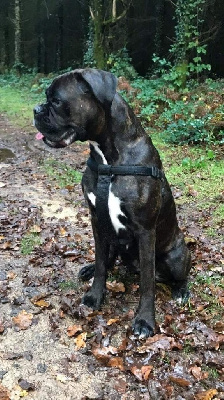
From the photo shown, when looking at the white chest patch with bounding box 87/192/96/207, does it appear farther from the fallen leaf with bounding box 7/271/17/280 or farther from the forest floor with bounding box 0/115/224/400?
the fallen leaf with bounding box 7/271/17/280

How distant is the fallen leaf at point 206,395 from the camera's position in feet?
9.25

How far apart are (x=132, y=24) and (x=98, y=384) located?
2137 cm

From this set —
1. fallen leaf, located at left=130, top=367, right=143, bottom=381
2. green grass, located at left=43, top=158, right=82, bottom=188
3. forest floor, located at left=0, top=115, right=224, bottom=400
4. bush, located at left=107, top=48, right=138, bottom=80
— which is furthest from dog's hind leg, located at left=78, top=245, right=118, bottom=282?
bush, located at left=107, top=48, right=138, bottom=80

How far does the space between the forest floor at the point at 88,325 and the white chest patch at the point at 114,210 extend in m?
0.89

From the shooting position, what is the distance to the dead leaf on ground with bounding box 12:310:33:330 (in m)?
3.54

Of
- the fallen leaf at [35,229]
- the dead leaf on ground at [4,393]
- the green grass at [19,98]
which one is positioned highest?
the dead leaf on ground at [4,393]

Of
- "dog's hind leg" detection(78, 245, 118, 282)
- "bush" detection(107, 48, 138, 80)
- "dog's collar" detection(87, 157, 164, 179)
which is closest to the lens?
"dog's collar" detection(87, 157, 164, 179)

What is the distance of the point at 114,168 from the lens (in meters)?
3.20

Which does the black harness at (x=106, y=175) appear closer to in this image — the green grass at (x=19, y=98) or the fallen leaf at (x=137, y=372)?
the fallen leaf at (x=137, y=372)

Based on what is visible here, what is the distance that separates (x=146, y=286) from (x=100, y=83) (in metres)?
1.64

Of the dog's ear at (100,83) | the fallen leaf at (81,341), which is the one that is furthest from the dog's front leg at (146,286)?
the dog's ear at (100,83)

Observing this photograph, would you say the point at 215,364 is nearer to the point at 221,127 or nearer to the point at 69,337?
the point at 69,337

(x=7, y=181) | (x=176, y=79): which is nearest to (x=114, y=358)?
(x=7, y=181)

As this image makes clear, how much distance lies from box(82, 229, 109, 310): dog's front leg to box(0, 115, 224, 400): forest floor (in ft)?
0.33
